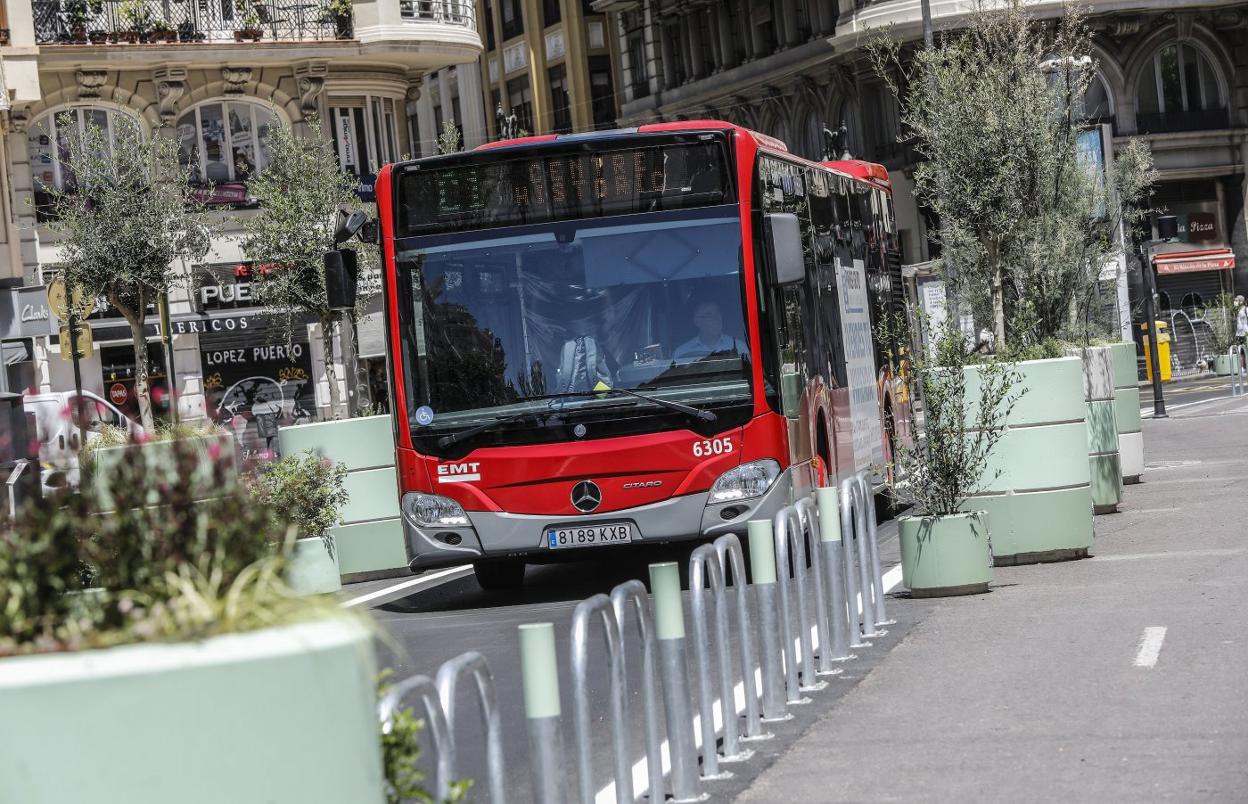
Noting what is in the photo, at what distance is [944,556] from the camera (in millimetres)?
11812

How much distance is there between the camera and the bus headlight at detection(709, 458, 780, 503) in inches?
530

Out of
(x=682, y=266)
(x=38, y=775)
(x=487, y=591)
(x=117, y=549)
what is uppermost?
(x=682, y=266)

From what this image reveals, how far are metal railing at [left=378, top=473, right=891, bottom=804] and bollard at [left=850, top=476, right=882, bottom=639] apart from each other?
0.5 inches

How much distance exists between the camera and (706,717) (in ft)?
24.1

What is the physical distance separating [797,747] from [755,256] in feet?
20.6

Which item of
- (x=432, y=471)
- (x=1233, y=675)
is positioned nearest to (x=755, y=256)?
(x=432, y=471)

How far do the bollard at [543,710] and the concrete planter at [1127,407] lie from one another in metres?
14.5

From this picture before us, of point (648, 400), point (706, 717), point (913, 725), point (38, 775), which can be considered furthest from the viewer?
point (648, 400)

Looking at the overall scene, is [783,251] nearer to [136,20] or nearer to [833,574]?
[833,574]

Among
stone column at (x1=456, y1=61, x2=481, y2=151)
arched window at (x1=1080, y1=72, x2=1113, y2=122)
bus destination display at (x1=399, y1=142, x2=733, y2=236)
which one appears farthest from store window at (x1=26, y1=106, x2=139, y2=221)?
stone column at (x1=456, y1=61, x2=481, y2=151)

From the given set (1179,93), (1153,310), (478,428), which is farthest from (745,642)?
(1179,93)

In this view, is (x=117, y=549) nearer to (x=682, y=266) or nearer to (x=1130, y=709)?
(x=1130, y=709)

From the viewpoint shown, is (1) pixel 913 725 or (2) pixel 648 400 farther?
(2) pixel 648 400

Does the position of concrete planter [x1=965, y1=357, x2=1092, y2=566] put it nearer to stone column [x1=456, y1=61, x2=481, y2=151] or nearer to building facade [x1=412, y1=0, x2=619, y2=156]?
building facade [x1=412, y1=0, x2=619, y2=156]
